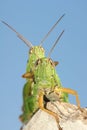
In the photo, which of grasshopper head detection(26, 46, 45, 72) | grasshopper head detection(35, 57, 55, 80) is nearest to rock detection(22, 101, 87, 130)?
grasshopper head detection(35, 57, 55, 80)

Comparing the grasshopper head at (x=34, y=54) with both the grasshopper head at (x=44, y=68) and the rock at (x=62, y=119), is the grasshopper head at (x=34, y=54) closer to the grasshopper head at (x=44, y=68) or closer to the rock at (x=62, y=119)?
the grasshopper head at (x=44, y=68)

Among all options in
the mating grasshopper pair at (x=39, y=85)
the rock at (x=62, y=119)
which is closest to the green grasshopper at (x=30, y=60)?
the mating grasshopper pair at (x=39, y=85)

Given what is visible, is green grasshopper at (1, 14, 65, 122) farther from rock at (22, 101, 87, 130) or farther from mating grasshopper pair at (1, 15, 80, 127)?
rock at (22, 101, 87, 130)

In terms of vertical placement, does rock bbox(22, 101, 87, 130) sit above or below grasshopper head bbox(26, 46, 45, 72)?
below

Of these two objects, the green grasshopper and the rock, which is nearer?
the rock

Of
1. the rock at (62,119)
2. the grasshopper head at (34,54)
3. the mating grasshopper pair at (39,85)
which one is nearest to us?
the rock at (62,119)

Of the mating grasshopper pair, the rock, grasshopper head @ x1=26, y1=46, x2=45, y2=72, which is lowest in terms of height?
the rock

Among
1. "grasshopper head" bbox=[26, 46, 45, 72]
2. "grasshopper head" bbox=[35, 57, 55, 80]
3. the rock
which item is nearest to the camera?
the rock

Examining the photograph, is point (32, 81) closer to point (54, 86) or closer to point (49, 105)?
point (54, 86)

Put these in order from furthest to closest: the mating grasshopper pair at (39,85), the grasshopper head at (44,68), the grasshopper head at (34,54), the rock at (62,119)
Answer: the grasshopper head at (34,54) → the grasshopper head at (44,68) → the mating grasshopper pair at (39,85) → the rock at (62,119)

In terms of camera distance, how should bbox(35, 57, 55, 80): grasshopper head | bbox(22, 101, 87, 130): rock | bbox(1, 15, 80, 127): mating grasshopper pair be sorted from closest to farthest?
1. bbox(22, 101, 87, 130): rock
2. bbox(1, 15, 80, 127): mating grasshopper pair
3. bbox(35, 57, 55, 80): grasshopper head

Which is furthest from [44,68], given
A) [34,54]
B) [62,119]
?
[62,119]
